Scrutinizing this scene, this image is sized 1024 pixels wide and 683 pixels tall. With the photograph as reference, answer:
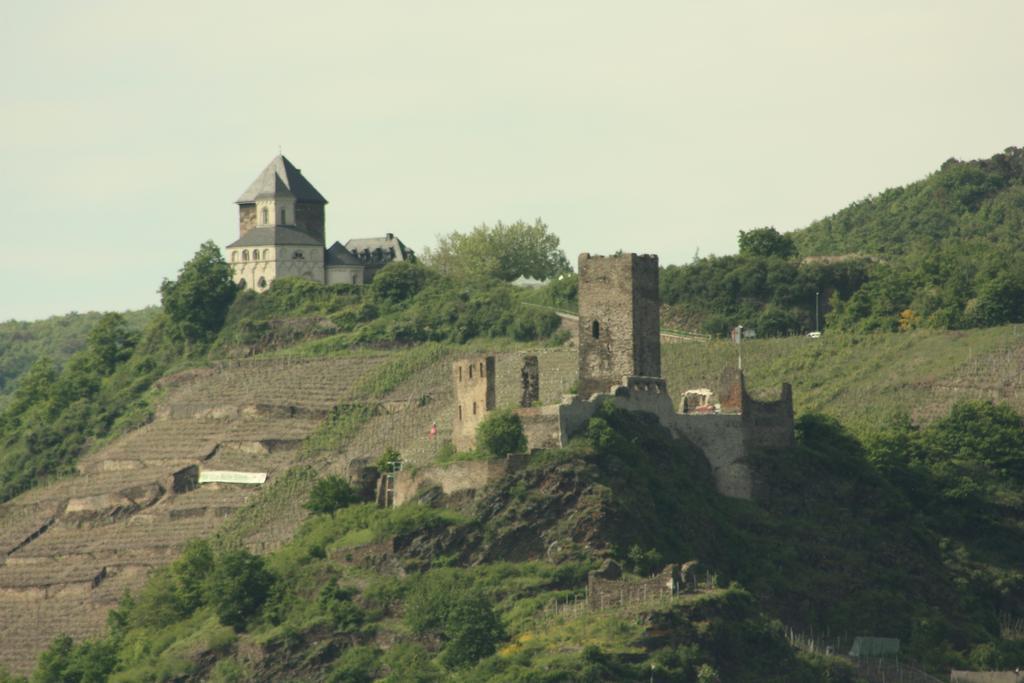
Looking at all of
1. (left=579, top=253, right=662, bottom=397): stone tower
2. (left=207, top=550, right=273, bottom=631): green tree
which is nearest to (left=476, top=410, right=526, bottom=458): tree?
(left=579, top=253, right=662, bottom=397): stone tower

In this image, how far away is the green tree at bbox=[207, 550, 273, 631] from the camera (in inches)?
3595

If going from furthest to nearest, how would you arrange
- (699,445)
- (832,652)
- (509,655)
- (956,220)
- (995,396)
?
(956,220)
(995,396)
(699,445)
(832,652)
(509,655)

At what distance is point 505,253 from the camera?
14412cm

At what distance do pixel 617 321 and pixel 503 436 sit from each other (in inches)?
275

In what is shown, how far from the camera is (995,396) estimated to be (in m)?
110

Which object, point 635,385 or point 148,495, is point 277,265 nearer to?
point 148,495

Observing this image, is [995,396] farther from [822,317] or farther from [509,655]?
[509,655]

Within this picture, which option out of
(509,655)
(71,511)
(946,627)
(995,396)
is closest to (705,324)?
(995,396)

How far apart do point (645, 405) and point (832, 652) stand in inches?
378

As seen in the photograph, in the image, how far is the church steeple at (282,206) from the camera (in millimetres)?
135875

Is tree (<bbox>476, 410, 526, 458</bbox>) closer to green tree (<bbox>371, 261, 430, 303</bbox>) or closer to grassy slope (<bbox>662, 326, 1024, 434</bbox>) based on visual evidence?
grassy slope (<bbox>662, 326, 1024, 434</bbox>)

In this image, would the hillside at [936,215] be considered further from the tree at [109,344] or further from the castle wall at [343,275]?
the tree at [109,344]

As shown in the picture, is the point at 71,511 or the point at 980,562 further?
the point at 71,511

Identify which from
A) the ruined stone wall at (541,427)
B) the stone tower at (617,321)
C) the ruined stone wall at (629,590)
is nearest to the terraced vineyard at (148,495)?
the stone tower at (617,321)
